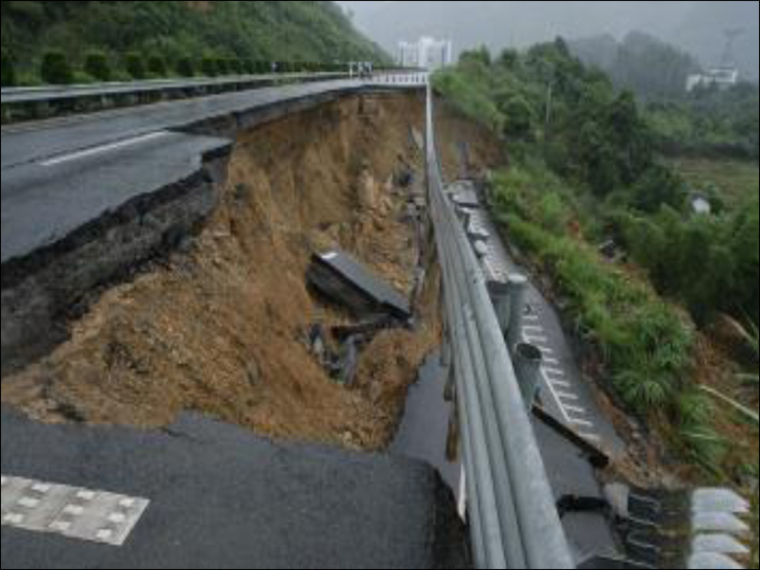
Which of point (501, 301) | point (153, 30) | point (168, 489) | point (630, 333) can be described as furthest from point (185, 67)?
point (168, 489)

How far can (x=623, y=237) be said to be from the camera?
39188 mm

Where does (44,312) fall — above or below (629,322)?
above

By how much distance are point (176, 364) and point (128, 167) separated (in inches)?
139

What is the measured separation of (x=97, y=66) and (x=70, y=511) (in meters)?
17.3

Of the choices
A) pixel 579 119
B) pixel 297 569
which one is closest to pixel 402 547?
pixel 297 569

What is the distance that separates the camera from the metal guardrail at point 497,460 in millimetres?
2422

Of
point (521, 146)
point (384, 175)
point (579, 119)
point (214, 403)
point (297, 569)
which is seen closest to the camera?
point (297, 569)

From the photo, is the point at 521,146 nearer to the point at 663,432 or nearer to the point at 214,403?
the point at 663,432

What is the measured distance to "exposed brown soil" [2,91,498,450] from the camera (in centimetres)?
421

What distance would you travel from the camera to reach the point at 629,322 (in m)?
17.2

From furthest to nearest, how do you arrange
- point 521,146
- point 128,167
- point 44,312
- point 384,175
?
point 521,146 → point 384,175 → point 128,167 → point 44,312

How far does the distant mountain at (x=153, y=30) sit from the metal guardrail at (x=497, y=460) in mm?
16072

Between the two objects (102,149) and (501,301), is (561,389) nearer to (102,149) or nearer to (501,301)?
(102,149)

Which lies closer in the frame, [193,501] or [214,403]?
[193,501]
